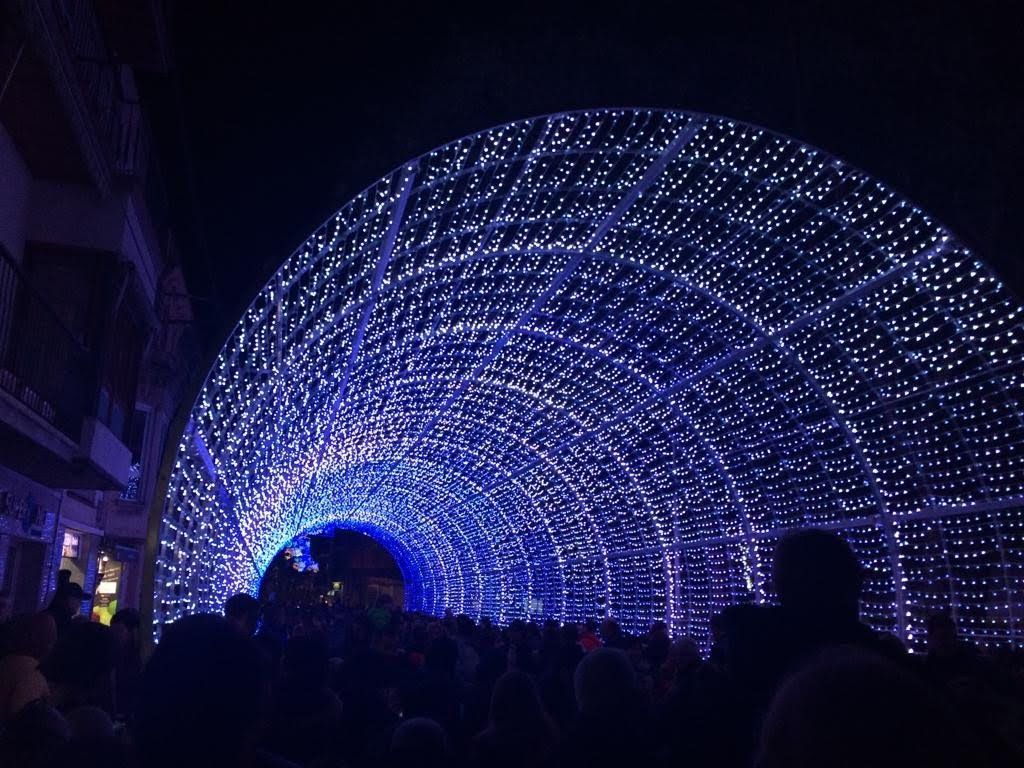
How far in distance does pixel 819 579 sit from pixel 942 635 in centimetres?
526

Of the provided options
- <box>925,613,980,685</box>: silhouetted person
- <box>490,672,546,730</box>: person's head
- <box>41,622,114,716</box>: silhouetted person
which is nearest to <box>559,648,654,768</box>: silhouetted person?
<box>490,672,546,730</box>: person's head

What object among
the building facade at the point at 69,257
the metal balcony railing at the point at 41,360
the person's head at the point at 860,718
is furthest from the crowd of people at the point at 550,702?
the building facade at the point at 69,257

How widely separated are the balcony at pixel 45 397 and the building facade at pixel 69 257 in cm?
3

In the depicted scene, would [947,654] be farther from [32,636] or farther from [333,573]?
[333,573]

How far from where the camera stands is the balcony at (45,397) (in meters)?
10.8

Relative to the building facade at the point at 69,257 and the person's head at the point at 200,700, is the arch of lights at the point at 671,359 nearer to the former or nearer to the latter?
the building facade at the point at 69,257

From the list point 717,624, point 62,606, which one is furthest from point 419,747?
point 62,606

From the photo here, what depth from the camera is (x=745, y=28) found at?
13.7m

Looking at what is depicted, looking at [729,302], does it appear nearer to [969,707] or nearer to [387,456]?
[969,707]

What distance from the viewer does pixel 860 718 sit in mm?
1523

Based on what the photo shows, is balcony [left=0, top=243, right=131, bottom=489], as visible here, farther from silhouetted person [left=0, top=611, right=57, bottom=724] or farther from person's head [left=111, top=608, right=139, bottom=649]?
silhouetted person [left=0, top=611, right=57, bottom=724]

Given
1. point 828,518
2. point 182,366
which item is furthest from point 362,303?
point 828,518

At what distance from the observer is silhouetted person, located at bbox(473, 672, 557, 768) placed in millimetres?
5691

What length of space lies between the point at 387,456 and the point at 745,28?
34.1 metres
